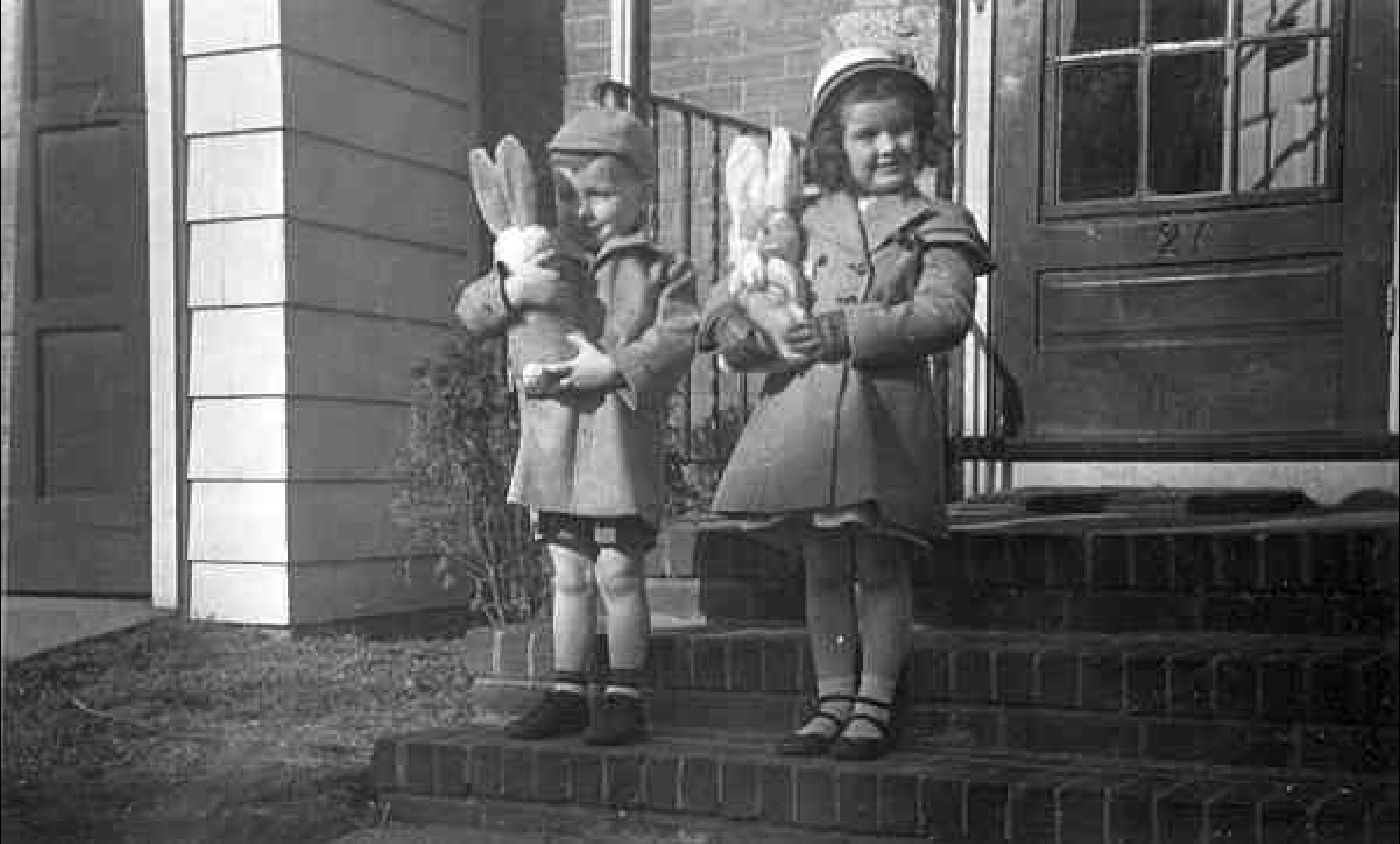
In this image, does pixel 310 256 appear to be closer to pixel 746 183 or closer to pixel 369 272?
pixel 369 272


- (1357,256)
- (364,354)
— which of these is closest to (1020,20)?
(1357,256)

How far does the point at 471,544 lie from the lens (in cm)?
260

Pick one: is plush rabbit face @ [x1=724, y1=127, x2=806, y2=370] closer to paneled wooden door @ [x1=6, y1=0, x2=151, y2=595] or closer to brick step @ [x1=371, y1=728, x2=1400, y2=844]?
brick step @ [x1=371, y1=728, x2=1400, y2=844]

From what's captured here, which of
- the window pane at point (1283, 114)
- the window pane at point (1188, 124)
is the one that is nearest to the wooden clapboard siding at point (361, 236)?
the window pane at point (1188, 124)

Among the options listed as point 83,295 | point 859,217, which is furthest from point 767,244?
point 83,295

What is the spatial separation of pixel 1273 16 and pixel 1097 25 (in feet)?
0.86

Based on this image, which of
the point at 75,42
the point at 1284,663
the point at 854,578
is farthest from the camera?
the point at 75,42

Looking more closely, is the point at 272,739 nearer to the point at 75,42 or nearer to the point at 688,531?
the point at 688,531

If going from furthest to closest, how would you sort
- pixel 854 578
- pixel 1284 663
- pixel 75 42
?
pixel 75 42
pixel 854 578
pixel 1284 663

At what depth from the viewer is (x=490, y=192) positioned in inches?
87.7

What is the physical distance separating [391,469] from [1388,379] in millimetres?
1739

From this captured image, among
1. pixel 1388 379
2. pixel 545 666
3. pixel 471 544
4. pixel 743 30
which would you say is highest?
pixel 743 30

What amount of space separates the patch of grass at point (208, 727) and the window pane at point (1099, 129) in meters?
1.49

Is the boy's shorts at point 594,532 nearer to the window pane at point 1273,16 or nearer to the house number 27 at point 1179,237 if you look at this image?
the house number 27 at point 1179,237
